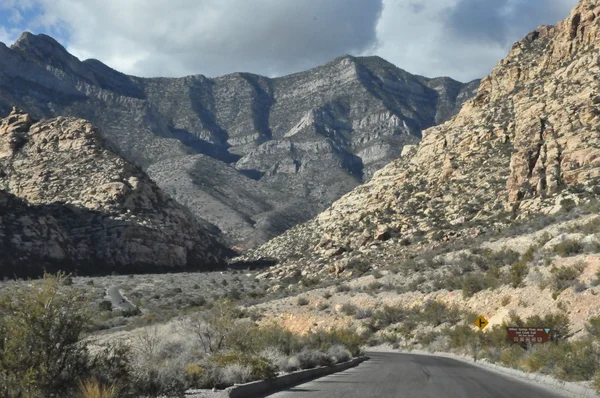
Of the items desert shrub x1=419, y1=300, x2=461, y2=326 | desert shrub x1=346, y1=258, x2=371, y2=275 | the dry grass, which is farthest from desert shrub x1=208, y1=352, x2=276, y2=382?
desert shrub x1=346, y1=258, x2=371, y2=275

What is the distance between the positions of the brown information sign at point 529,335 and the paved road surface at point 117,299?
3495cm

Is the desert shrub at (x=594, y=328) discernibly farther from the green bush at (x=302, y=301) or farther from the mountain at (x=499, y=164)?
the green bush at (x=302, y=301)

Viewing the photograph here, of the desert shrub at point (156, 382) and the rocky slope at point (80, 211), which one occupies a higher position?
the rocky slope at point (80, 211)

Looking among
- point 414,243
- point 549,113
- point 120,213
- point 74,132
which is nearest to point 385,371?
point 414,243

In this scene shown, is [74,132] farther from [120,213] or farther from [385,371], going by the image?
[385,371]

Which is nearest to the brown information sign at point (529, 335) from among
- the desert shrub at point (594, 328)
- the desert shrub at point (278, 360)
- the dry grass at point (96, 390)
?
the desert shrub at point (594, 328)

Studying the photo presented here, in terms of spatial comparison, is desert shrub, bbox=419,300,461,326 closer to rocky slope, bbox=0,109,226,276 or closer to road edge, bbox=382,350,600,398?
road edge, bbox=382,350,600,398

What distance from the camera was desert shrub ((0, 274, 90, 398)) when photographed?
866 centimetres

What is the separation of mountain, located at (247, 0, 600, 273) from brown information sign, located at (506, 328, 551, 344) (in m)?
23.6

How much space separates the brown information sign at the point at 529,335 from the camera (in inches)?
848

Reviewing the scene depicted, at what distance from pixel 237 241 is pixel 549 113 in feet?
247

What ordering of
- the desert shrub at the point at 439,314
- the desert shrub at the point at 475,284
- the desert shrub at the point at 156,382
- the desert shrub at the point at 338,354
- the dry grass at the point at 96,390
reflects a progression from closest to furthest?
the dry grass at the point at 96,390 < the desert shrub at the point at 156,382 < the desert shrub at the point at 338,354 < the desert shrub at the point at 439,314 < the desert shrub at the point at 475,284

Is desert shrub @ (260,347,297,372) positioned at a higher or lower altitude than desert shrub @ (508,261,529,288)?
lower

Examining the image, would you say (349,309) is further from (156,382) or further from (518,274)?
(156,382)
